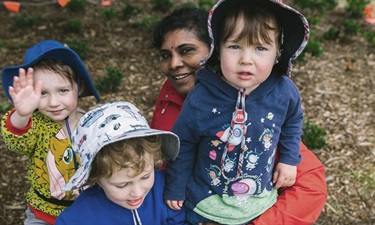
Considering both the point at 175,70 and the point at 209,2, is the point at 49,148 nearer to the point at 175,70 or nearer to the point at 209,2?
the point at 175,70

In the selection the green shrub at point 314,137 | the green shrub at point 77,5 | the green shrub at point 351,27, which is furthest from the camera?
the green shrub at point 77,5

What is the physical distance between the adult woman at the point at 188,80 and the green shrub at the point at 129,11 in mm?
3323

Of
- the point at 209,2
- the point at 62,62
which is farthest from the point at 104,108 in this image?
the point at 209,2

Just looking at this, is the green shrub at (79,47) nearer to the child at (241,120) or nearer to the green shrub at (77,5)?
the green shrub at (77,5)

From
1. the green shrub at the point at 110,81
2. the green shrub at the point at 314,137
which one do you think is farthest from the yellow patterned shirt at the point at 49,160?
the green shrub at the point at 314,137

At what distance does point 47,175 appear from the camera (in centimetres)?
272

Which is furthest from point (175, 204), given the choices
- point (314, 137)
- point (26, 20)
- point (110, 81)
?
point (26, 20)

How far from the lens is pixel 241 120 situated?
2277mm

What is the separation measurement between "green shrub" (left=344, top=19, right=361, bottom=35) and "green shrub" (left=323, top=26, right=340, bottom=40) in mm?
143

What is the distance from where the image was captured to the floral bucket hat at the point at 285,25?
218 cm

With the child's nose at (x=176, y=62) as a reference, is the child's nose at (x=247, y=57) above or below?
above

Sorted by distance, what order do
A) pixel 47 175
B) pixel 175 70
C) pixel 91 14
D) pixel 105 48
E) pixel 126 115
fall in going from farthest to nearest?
1. pixel 91 14
2. pixel 105 48
3. pixel 175 70
4. pixel 47 175
5. pixel 126 115

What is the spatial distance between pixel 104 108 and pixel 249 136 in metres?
0.74

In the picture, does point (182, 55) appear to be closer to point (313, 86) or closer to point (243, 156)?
point (243, 156)
